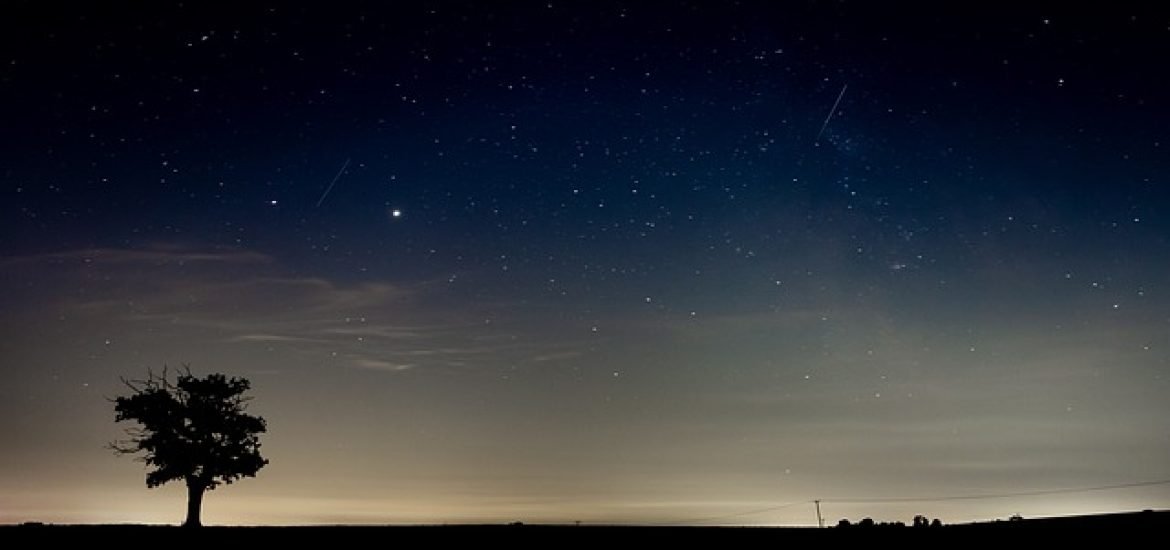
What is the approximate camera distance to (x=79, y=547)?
8945 mm

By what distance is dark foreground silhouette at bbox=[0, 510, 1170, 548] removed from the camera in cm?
988

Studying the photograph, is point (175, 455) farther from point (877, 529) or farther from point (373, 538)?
point (877, 529)

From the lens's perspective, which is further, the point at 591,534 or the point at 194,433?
the point at 194,433

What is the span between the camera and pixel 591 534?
11453 millimetres

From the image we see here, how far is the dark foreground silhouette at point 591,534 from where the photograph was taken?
9.88 metres

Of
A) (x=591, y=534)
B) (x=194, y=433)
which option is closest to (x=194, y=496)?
(x=194, y=433)

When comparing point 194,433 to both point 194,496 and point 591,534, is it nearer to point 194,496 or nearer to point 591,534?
point 194,496

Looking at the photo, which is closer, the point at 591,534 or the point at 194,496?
the point at 591,534

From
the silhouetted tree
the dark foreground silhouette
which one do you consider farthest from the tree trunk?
the dark foreground silhouette

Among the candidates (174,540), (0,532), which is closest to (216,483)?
(0,532)

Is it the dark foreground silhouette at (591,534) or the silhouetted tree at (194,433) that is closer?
the dark foreground silhouette at (591,534)

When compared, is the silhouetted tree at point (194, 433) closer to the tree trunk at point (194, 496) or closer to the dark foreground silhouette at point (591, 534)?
the tree trunk at point (194, 496)

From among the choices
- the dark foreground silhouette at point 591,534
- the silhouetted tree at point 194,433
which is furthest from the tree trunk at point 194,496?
the dark foreground silhouette at point 591,534

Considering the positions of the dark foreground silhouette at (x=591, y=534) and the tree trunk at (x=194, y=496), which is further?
the tree trunk at (x=194, y=496)
